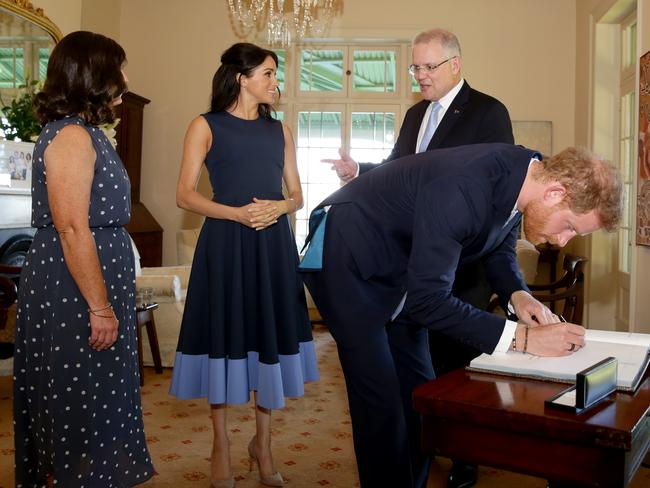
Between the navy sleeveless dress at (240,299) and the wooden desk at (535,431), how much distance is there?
1204 mm

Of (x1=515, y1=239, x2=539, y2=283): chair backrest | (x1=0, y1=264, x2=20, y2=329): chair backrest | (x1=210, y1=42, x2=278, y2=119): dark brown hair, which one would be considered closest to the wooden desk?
(x1=210, y1=42, x2=278, y2=119): dark brown hair

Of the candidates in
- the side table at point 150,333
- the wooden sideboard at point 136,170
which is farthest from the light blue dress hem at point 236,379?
the wooden sideboard at point 136,170

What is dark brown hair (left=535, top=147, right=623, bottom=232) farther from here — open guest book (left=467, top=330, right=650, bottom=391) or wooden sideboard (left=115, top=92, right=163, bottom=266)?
wooden sideboard (left=115, top=92, right=163, bottom=266)

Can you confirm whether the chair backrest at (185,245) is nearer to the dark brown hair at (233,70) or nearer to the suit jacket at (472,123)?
the dark brown hair at (233,70)

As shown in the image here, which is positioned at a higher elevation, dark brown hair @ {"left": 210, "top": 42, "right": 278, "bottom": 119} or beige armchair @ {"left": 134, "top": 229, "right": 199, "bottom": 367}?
dark brown hair @ {"left": 210, "top": 42, "right": 278, "bottom": 119}

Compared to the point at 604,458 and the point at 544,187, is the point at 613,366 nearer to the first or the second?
the point at 604,458

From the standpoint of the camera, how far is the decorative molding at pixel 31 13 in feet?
17.5

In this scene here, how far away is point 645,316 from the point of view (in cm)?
473

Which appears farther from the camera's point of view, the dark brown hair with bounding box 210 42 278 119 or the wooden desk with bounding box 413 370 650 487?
the dark brown hair with bounding box 210 42 278 119

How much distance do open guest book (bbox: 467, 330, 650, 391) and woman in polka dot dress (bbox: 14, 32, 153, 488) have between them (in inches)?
41.5

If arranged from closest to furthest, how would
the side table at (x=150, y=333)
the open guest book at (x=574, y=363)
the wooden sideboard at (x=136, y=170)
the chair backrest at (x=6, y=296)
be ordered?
the open guest book at (x=574, y=363), the chair backrest at (x=6, y=296), the side table at (x=150, y=333), the wooden sideboard at (x=136, y=170)

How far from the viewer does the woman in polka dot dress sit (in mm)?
1866

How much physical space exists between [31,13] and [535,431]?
566 cm

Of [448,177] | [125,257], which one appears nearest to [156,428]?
[125,257]
